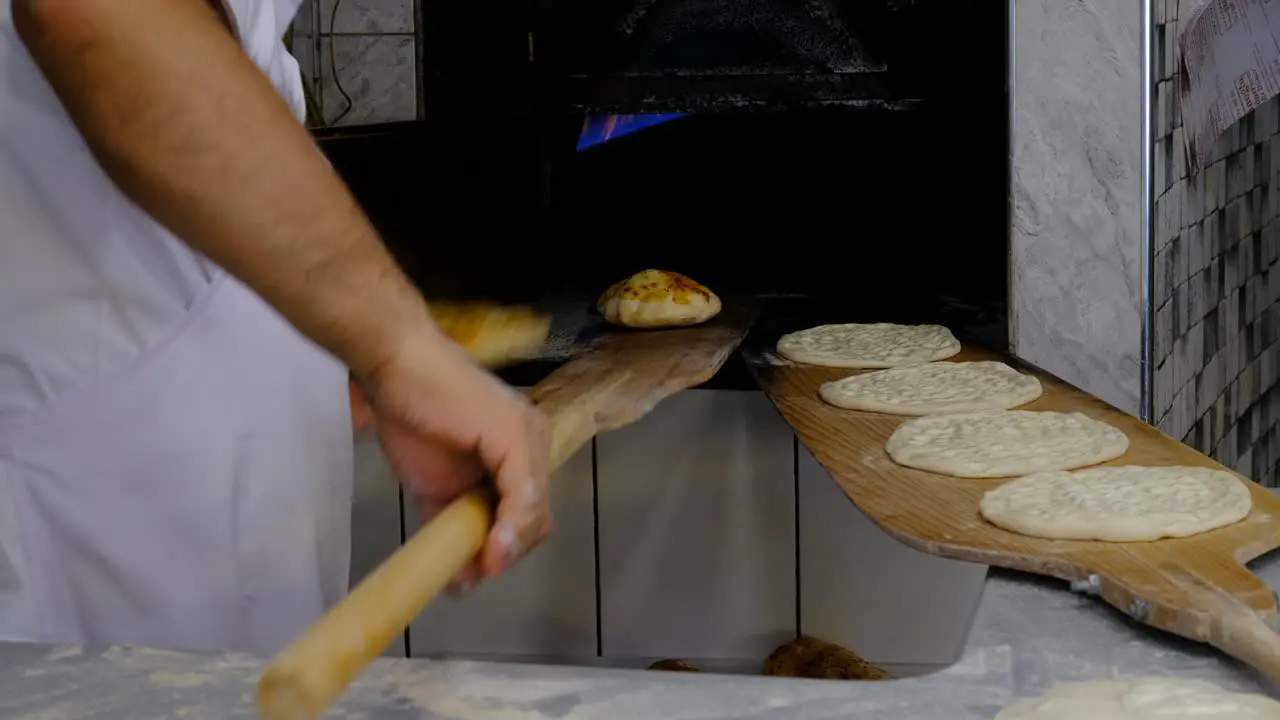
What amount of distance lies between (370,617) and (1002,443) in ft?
3.39

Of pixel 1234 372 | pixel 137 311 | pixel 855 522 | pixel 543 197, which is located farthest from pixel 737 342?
pixel 1234 372

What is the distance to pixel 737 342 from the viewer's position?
208 centimetres

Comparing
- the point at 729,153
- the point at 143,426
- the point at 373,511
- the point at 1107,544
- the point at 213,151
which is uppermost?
the point at 213,151

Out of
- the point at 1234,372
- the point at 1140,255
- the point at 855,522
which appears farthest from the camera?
the point at 1234,372

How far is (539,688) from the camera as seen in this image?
0.95 m

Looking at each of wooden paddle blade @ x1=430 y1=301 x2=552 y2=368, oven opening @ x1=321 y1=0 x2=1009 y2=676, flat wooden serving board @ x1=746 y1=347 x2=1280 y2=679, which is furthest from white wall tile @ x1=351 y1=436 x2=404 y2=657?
flat wooden serving board @ x1=746 y1=347 x2=1280 y2=679

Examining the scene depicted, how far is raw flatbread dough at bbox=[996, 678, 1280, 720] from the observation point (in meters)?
0.91

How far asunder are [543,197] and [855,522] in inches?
30.1

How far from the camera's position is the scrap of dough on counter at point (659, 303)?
7.09 ft

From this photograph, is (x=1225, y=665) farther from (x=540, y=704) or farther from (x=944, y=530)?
(x=540, y=704)

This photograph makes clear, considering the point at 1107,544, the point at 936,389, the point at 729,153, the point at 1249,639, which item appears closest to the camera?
the point at 1249,639

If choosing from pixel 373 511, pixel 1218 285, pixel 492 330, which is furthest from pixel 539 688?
pixel 1218 285

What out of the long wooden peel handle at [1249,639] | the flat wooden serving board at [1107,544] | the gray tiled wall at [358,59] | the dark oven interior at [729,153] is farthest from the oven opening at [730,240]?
the long wooden peel handle at [1249,639]

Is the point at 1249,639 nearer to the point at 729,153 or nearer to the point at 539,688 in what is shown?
the point at 539,688
